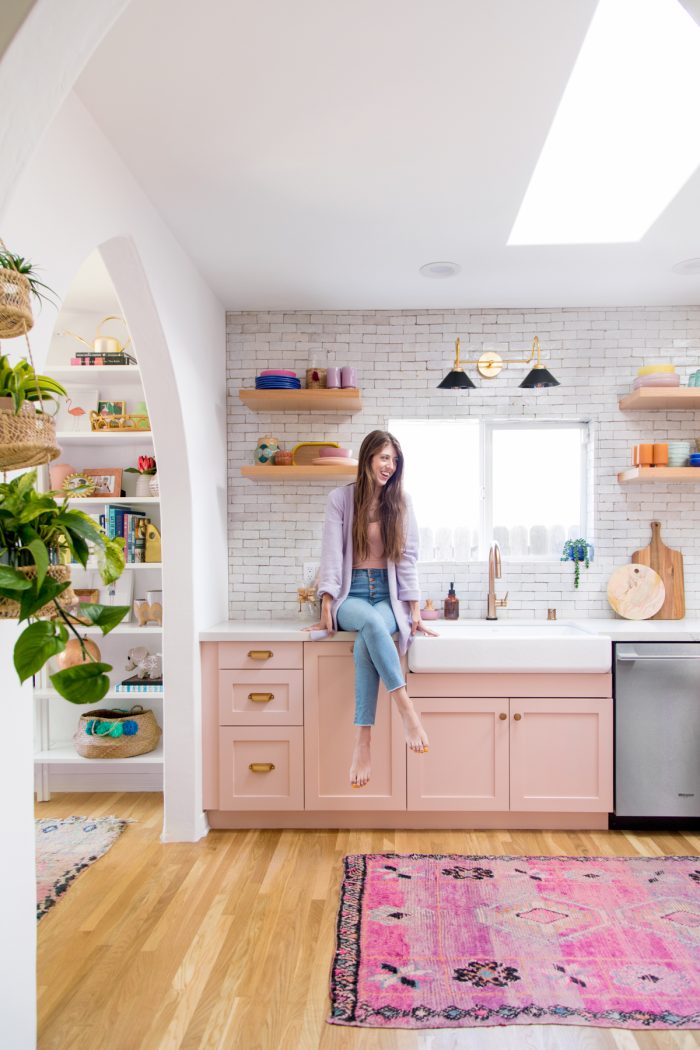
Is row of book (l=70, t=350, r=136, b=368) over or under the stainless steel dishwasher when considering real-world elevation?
over

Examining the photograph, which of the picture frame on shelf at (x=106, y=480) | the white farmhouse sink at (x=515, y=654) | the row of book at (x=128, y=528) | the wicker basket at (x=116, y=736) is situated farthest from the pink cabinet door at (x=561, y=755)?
the picture frame on shelf at (x=106, y=480)

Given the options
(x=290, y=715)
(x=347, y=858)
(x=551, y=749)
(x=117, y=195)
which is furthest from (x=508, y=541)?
(x=117, y=195)

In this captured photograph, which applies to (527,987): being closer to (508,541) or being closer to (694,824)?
(694,824)

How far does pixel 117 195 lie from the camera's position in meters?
2.55

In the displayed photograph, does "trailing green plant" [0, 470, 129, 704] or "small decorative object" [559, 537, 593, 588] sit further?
"small decorative object" [559, 537, 593, 588]

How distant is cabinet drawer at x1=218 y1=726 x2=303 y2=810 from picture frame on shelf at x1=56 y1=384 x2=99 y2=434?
72.8 inches

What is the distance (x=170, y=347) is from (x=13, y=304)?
1.93 meters

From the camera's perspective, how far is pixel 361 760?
3.26 meters

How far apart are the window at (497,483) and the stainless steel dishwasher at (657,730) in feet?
3.06

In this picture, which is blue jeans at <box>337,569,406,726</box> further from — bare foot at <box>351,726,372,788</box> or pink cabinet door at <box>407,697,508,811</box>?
pink cabinet door at <box>407,697,508,811</box>

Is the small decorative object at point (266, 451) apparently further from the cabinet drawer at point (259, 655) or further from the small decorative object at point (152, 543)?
the cabinet drawer at point (259, 655)

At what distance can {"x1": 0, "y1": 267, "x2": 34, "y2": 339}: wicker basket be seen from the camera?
4.12 ft

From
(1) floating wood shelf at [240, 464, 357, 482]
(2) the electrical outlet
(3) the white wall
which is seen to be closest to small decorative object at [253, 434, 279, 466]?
(1) floating wood shelf at [240, 464, 357, 482]

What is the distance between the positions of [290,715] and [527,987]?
5.26 ft
